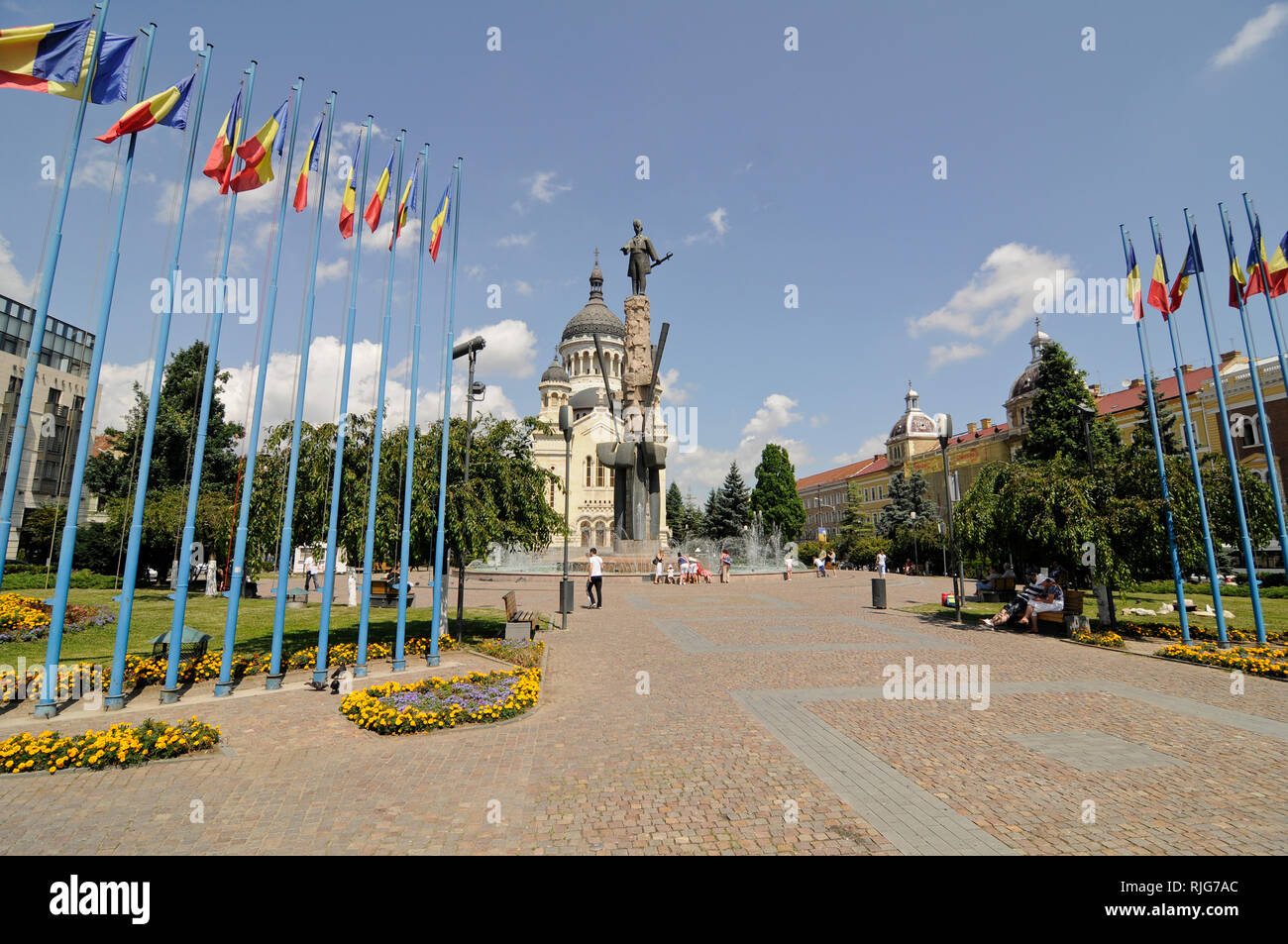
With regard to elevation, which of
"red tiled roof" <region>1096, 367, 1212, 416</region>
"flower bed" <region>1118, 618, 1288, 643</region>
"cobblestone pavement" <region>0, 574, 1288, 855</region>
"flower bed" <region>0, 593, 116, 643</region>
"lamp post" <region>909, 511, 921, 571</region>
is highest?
"red tiled roof" <region>1096, 367, 1212, 416</region>

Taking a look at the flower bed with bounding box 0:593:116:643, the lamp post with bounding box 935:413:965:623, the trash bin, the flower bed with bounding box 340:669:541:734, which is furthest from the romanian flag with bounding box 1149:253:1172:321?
the flower bed with bounding box 0:593:116:643

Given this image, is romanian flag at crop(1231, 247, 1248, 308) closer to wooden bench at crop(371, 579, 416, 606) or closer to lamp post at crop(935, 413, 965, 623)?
lamp post at crop(935, 413, 965, 623)

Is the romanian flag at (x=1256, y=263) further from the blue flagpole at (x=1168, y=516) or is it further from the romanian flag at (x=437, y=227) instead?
the romanian flag at (x=437, y=227)

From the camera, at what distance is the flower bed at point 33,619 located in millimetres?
13664

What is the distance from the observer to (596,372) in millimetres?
90625

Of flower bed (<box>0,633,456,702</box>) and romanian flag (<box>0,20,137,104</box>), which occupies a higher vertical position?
romanian flag (<box>0,20,137,104</box>)

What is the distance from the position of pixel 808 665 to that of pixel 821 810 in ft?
21.3

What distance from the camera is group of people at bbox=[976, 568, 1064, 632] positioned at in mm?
16031

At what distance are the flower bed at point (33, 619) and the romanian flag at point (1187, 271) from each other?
24.9m

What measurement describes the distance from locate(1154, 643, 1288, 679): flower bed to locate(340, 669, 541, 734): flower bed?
1223 cm

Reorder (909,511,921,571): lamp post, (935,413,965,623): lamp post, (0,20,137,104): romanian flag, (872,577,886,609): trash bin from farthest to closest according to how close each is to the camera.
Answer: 1. (909,511,921,571): lamp post
2. (872,577,886,609): trash bin
3. (935,413,965,623): lamp post
4. (0,20,137,104): romanian flag
